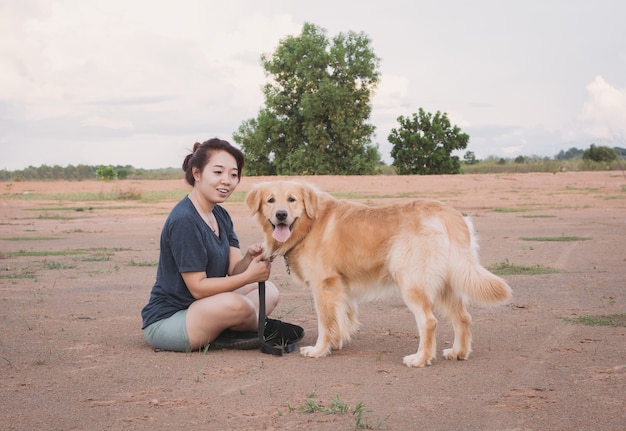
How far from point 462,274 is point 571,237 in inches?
374

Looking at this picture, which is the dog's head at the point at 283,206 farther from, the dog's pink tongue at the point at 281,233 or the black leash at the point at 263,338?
the black leash at the point at 263,338

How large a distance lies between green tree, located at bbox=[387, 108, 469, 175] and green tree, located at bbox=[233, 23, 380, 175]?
1860mm

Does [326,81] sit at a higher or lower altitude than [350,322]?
higher

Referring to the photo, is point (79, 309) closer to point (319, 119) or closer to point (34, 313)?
point (34, 313)

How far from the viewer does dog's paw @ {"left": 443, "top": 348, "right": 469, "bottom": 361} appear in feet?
18.8

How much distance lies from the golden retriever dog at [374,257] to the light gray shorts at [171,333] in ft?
2.98

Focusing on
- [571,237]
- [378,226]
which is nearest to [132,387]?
[378,226]

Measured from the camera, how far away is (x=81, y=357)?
5.87 meters

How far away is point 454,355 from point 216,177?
2.37 meters

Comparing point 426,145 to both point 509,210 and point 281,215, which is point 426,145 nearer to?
point 509,210

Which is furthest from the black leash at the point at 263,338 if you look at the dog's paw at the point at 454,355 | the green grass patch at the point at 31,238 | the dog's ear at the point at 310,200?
the green grass patch at the point at 31,238

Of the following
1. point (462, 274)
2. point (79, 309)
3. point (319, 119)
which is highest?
point (319, 119)

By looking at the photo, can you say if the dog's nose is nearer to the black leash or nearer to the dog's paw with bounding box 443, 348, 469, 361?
the black leash

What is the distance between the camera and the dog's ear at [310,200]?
5941 mm
